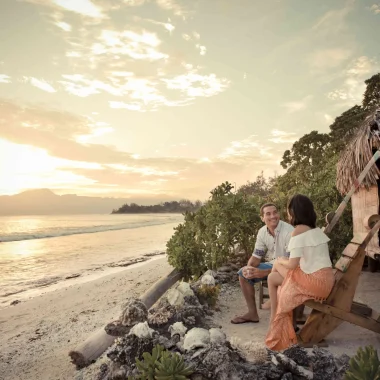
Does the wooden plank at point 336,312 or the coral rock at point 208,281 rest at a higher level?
the wooden plank at point 336,312

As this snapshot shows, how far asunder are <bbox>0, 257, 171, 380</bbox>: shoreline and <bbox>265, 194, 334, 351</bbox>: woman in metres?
3.16

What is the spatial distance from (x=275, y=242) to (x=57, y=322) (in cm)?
543

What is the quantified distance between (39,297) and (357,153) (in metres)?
9.32

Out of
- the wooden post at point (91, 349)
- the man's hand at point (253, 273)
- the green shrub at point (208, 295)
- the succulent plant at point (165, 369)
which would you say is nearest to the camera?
the succulent plant at point (165, 369)

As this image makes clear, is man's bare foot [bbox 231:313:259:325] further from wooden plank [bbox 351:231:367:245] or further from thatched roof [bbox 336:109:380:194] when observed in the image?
thatched roof [bbox 336:109:380:194]

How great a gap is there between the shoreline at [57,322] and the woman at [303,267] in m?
3.16

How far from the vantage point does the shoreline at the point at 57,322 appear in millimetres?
5703

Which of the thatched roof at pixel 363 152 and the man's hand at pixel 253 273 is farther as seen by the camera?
the thatched roof at pixel 363 152

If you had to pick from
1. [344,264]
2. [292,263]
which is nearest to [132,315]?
[292,263]

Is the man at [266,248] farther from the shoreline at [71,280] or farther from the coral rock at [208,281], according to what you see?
the shoreline at [71,280]

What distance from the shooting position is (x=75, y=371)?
523cm

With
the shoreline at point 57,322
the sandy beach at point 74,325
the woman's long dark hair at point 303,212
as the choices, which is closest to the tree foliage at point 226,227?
the sandy beach at point 74,325

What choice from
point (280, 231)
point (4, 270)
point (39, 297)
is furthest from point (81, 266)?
point (280, 231)

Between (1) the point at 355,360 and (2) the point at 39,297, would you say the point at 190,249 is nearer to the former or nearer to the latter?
(2) the point at 39,297
